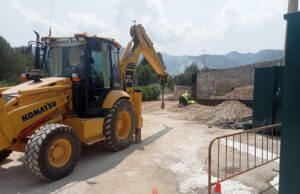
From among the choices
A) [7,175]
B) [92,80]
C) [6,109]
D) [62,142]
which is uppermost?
[92,80]

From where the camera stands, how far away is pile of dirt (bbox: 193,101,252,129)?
12.0 metres

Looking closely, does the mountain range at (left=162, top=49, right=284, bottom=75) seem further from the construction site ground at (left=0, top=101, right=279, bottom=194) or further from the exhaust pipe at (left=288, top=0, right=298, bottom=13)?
the construction site ground at (left=0, top=101, right=279, bottom=194)

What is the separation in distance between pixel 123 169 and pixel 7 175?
89.4 inches

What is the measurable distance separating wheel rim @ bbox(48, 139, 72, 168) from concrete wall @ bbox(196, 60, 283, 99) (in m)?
20.2

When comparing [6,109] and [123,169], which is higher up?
[6,109]

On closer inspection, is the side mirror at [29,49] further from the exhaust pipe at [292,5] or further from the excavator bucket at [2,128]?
the exhaust pipe at [292,5]

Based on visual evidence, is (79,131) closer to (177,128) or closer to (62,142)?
(62,142)

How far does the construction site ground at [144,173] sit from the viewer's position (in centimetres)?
585

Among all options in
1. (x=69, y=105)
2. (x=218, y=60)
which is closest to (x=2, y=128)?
(x=69, y=105)

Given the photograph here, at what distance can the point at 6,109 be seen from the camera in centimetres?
605

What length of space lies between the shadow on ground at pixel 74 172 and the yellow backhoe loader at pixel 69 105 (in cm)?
19

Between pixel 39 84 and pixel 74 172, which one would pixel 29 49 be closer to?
pixel 39 84

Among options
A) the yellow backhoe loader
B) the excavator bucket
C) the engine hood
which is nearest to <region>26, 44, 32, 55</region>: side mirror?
the yellow backhoe loader

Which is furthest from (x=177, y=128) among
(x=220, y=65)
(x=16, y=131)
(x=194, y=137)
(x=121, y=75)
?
(x=220, y=65)
